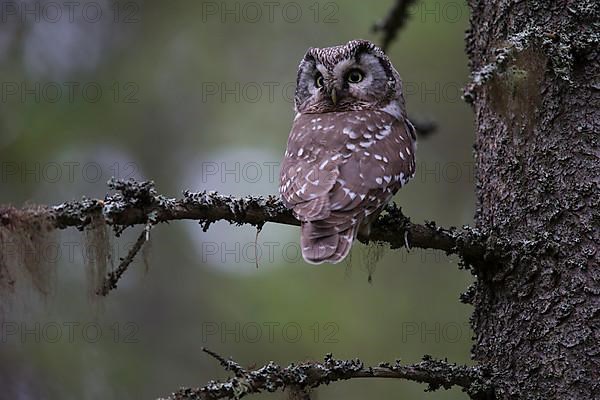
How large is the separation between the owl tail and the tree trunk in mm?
616

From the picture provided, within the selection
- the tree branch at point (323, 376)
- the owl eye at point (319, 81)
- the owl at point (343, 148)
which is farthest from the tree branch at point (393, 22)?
the tree branch at point (323, 376)

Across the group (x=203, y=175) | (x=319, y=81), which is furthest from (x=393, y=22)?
(x=203, y=175)

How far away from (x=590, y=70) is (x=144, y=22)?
5.36 m

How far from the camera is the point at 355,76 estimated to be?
185 inches

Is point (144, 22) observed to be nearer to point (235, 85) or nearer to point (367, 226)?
point (235, 85)

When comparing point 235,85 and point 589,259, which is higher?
point 235,85

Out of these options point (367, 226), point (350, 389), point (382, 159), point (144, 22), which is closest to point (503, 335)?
point (367, 226)

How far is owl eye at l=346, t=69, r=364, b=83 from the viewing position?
4.68 meters

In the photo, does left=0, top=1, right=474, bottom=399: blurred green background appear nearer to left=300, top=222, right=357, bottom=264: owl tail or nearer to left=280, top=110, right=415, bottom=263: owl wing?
left=280, top=110, right=415, bottom=263: owl wing

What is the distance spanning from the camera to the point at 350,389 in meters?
6.48

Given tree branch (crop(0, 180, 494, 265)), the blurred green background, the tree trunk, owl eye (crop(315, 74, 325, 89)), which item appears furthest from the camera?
the blurred green background

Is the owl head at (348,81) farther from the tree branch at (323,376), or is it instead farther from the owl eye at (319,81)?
the tree branch at (323,376)

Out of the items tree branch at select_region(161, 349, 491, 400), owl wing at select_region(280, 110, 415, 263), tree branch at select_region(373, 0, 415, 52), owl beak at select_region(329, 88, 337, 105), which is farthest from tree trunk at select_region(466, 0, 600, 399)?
tree branch at select_region(373, 0, 415, 52)

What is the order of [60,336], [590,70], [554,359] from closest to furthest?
[554,359]
[590,70]
[60,336]
